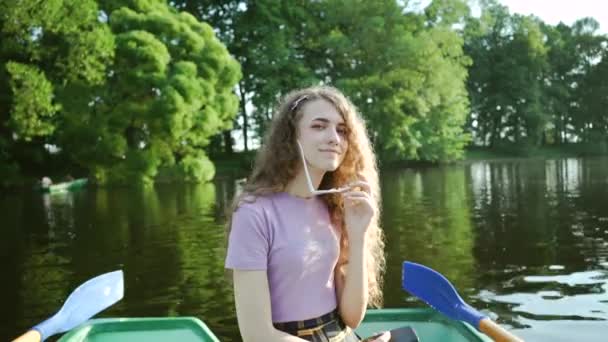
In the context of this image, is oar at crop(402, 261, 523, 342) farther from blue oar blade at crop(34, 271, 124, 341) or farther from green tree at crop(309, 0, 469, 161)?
green tree at crop(309, 0, 469, 161)

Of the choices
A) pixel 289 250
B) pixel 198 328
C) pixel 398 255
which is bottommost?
pixel 398 255

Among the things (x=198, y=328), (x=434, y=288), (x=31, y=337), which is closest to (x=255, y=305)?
(x=31, y=337)

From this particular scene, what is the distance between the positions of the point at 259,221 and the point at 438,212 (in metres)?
11.1

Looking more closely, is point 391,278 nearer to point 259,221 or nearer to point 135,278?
point 135,278

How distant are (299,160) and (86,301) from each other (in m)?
2.19

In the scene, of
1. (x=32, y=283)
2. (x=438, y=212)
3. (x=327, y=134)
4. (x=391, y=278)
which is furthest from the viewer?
(x=438, y=212)

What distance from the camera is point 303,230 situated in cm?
215

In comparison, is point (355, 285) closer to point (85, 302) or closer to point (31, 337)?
point (31, 337)

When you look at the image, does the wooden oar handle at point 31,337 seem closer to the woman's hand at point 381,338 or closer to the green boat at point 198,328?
the green boat at point 198,328

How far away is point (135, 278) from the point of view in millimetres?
7434

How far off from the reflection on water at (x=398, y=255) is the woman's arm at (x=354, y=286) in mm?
533

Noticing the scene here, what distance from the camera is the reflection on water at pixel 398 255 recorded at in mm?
5727

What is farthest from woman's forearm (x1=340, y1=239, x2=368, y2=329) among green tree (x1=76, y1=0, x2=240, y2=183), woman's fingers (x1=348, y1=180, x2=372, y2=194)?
green tree (x1=76, y1=0, x2=240, y2=183)

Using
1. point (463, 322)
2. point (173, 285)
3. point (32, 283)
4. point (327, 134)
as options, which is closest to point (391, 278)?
point (173, 285)
